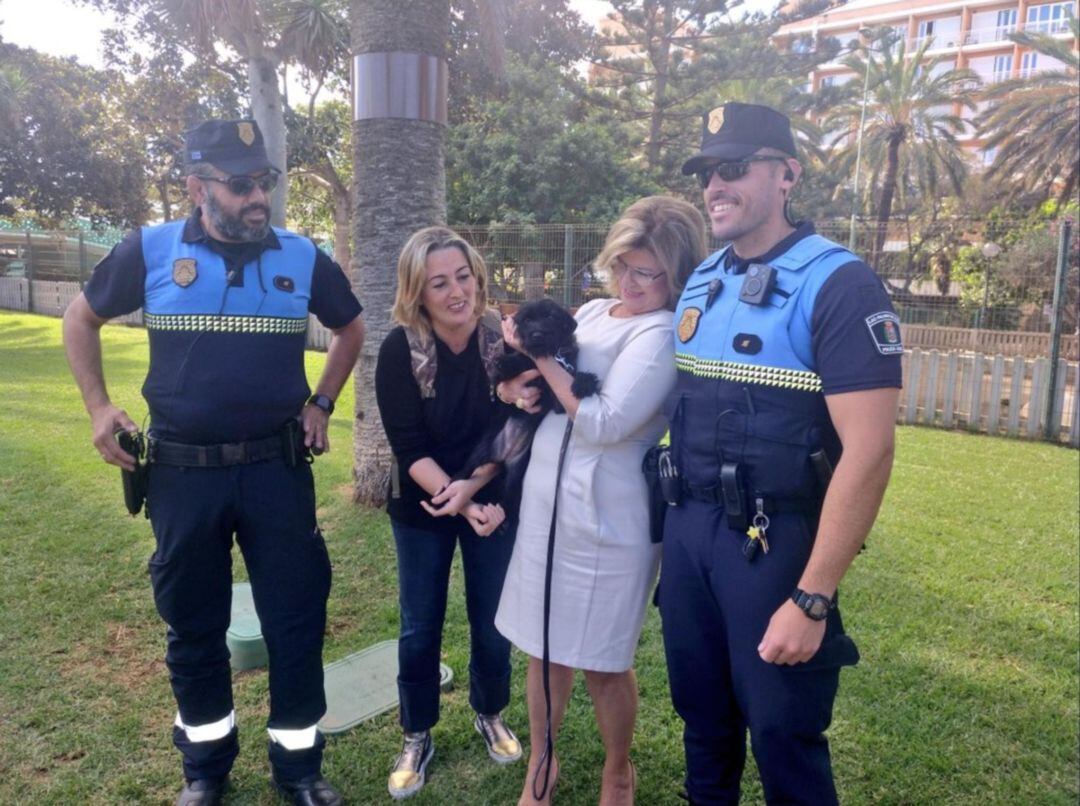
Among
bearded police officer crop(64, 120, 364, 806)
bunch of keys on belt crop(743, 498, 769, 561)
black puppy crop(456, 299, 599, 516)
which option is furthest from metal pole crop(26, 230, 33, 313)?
bunch of keys on belt crop(743, 498, 769, 561)

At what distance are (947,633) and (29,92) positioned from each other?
27.4 meters

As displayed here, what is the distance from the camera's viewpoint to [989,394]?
381 inches

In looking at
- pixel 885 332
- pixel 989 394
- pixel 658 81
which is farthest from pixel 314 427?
pixel 658 81

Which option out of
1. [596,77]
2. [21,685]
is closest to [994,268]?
[21,685]

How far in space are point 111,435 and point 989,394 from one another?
32.1ft

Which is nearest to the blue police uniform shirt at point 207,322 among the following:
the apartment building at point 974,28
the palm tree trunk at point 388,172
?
the palm tree trunk at point 388,172

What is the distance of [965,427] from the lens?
9906 mm

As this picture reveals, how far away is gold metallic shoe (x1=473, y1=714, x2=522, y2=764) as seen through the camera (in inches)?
119

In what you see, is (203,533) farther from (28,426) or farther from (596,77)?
(596,77)

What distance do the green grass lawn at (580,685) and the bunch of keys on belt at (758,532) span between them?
133 centimetres

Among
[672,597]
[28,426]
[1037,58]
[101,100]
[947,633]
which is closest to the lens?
[672,597]

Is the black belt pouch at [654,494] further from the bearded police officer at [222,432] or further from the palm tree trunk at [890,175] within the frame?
the palm tree trunk at [890,175]

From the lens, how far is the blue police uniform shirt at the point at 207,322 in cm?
258

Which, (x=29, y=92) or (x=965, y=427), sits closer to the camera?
(x=965, y=427)
